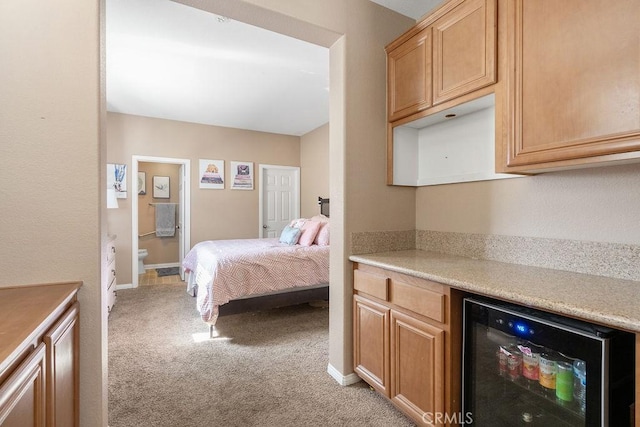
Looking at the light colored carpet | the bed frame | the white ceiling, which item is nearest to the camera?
the light colored carpet

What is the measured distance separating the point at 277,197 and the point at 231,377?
3.96 meters

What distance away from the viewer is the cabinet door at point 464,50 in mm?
1493

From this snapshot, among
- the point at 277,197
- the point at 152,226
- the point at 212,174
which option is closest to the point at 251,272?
the point at 212,174

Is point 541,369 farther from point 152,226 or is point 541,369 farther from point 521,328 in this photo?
point 152,226

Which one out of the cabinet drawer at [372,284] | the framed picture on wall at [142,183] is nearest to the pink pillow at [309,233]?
the cabinet drawer at [372,284]

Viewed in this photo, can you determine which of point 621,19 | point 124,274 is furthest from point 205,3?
point 124,274

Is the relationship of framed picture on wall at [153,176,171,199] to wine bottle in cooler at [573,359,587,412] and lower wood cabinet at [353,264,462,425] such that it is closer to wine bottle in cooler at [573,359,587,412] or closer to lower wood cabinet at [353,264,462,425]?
lower wood cabinet at [353,264,462,425]

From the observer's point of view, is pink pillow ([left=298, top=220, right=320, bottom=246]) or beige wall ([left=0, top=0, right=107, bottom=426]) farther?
pink pillow ([left=298, top=220, right=320, bottom=246])

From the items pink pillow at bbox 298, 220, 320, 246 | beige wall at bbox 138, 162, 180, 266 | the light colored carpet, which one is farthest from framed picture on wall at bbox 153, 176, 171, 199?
pink pillow at bbox 298, 220, 320, 246

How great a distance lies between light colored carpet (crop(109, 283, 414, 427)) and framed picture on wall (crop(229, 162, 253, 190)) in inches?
103

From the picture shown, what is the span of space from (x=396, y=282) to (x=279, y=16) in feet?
5.69

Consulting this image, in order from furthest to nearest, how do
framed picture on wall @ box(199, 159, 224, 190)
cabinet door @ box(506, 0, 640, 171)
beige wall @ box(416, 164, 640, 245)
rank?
framed picture on wall @ box(199, 159, 224, 190)
beige wall @ box(416, 164, 640, 245)
cabinet door @ box(506, 0, 640, 171)

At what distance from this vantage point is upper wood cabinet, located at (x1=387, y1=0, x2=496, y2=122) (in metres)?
1.52

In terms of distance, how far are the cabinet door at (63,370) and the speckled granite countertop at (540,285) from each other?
1479 millimetres
